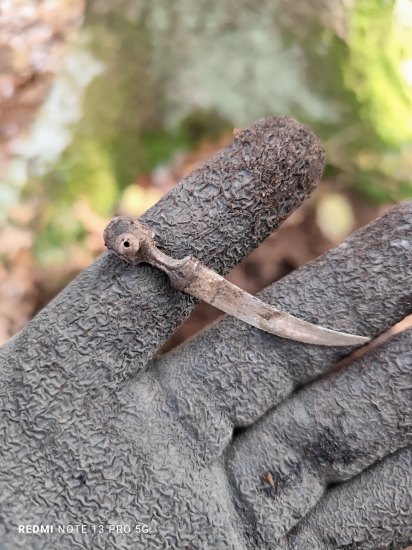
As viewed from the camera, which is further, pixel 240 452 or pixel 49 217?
pixel 49 217

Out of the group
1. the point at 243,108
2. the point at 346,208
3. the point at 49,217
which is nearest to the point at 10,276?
the point at 49,217

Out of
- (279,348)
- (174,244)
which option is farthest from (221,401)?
(174,244)

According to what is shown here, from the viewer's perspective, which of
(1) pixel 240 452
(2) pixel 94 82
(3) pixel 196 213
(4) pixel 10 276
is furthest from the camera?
(2) pixel 94 82

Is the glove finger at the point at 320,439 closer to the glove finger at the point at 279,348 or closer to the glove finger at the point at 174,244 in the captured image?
the glove finger at the point at 279,348

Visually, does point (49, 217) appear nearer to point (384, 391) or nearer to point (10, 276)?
point (10, 276)

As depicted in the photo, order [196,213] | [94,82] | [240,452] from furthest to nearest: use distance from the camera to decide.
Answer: [94,82], [240,452], [196,213]
